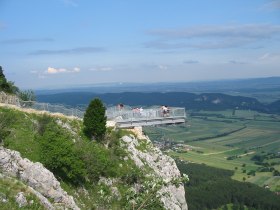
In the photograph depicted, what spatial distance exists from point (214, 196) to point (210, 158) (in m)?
61.0

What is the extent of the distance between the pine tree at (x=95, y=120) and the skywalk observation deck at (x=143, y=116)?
182 inches

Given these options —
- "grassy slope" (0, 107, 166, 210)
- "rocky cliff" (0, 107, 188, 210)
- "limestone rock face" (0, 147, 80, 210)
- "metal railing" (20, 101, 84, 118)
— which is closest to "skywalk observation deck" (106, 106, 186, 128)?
"rocky cliff" (0, 107, 188, 210)

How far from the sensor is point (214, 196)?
404 ft

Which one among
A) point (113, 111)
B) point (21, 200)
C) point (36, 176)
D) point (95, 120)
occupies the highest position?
point (113, 111)

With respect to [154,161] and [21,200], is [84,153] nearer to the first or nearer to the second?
[154,161]

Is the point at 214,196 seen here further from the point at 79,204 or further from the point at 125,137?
the point at 79,204

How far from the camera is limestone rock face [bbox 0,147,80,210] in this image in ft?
79.1

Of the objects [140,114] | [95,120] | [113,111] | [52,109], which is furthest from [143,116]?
[95,120]

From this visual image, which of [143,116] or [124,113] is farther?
[143,116]

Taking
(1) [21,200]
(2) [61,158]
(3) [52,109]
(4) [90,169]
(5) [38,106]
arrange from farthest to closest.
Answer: (3) [52,109], (5) [38,106], (4) [90,169], (2) [61,158], (1) [21,200]

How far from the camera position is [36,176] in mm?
24859

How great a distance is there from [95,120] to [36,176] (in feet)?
31.6

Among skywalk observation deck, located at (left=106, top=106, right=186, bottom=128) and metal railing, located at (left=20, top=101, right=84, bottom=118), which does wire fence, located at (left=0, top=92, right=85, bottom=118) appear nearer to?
metal railing, located at (left=20, top=101, right=84, bottom=118)

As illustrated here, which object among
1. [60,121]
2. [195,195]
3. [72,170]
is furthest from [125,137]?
→ [195,195]
